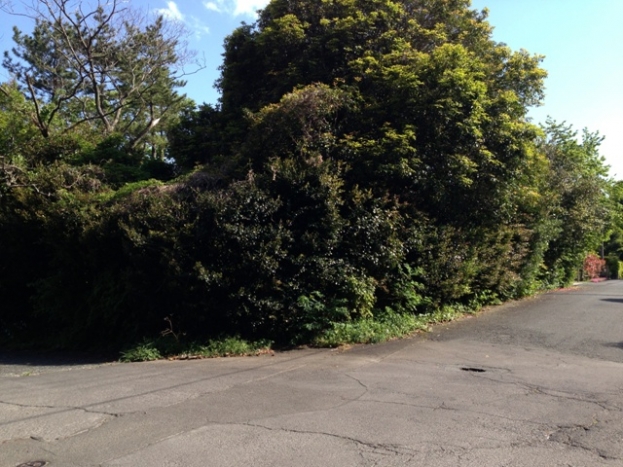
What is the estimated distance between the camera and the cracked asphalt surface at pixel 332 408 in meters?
5.00

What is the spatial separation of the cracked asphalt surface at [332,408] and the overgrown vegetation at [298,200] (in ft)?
3.93

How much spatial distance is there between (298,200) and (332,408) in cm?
535

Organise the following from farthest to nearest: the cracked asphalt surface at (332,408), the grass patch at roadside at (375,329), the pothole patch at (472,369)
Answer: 1. the grass patch at roadside at (375,329)
2. the pothole patch at (472,369)
3. the cracked asphalt surface at (332,408)

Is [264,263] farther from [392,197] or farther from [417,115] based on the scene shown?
[417,115]

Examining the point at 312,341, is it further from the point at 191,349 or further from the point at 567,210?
the point at 567,210

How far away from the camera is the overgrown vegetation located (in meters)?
10.5

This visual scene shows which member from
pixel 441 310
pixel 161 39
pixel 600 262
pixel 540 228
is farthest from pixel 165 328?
pixel 600 262

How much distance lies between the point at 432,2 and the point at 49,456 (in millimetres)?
15130

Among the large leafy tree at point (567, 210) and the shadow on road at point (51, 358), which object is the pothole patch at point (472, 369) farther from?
the large leafy tree at point (567, 210)

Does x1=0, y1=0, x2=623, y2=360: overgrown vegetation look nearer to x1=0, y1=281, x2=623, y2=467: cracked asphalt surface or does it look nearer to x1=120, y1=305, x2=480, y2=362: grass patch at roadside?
x1=120, y1=305, x2=480, y2=362: grass patch at roadside

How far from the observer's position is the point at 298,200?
11.1 m

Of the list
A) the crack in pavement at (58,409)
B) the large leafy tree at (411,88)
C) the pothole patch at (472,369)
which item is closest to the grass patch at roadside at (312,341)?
the pothole patch at (472,369)

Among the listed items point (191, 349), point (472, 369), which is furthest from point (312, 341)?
point (472, 369)

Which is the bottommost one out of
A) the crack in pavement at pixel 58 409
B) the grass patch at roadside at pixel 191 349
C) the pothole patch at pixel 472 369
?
the pothole patch at pixel 472 369
